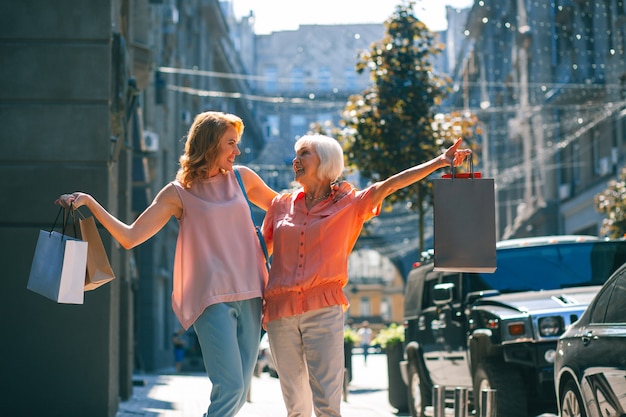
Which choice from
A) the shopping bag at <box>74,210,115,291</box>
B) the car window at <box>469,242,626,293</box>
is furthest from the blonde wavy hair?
the car window at <box>469,242,626,293</box>

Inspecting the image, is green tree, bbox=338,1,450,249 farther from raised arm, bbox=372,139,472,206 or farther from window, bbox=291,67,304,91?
window, bbox=291,67,304,91

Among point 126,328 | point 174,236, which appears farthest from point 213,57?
point 126,328

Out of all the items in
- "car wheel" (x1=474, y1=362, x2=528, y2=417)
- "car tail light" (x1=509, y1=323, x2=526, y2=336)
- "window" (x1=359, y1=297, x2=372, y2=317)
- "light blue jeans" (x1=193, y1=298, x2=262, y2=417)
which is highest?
"light blue jeans" (x1=193, y1=298, x2=262, y2=417)

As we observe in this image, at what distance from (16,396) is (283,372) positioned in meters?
5.09

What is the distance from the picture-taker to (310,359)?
5.85 m

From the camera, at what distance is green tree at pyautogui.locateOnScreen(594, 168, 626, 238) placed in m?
22.7

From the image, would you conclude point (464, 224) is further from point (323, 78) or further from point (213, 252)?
point (323, 78)

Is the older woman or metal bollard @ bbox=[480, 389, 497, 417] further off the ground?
the older woman

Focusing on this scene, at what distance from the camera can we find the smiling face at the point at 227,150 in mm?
5957

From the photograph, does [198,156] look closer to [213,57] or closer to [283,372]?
[283,372]

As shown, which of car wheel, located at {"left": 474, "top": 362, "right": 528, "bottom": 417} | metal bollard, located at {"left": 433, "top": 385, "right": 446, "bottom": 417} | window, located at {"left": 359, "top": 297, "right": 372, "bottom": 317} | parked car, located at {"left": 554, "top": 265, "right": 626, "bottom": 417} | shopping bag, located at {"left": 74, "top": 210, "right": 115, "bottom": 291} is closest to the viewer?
shopping bag, located at {"left": 74, "top": 210, "right": 115, "bottom": 291}

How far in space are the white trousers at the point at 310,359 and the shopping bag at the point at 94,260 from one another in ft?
3.12

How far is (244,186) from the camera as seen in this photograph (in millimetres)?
6195

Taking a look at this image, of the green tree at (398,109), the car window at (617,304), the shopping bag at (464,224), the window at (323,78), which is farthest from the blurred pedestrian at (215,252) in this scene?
the window at (323,78)
